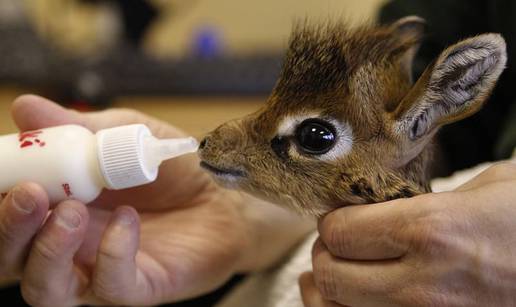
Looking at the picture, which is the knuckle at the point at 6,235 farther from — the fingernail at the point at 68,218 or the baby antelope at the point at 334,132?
the baby antelope at the point at 334,132

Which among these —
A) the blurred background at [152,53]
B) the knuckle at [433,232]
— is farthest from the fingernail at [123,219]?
the blurred background at [152,53]

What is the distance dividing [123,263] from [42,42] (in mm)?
1695

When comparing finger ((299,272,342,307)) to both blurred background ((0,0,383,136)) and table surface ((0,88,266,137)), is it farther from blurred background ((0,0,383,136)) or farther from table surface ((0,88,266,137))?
table surface ((0,88,266,137))

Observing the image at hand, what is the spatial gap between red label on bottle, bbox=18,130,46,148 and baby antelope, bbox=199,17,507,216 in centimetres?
17

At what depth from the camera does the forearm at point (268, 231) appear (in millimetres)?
937

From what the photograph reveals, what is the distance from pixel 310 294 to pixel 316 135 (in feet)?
0.67

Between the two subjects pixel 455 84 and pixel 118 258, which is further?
pixel 118 258

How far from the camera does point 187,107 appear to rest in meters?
1.95

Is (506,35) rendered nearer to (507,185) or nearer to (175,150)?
(507,185)

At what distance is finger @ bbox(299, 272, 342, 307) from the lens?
672mm

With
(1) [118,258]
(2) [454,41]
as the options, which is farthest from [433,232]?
(2) [454,41]

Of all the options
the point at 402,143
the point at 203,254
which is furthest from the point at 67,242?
the point at 402,143

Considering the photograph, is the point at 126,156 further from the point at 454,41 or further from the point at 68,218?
the point at 454,41

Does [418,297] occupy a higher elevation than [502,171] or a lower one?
lower
